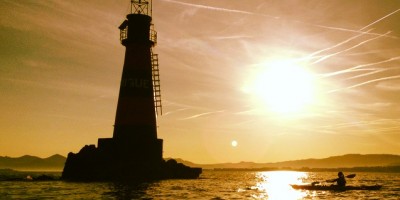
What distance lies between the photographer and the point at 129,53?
4209 centimetres

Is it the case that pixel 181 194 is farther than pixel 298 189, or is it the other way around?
pixel 298 189

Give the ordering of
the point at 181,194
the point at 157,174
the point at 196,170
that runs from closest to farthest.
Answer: the point at 181,194
the point at 157,174
the point at 196,170

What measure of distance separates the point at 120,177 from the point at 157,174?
13.7 feet

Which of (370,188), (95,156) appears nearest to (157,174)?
(95,156)

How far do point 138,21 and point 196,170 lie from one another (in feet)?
66.8

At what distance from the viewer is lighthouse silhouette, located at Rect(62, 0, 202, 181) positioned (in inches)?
1607

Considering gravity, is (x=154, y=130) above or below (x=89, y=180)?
above

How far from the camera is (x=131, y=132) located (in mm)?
40781

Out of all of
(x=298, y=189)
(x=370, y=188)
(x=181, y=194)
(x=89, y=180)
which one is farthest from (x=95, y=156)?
(x=370, y=188)

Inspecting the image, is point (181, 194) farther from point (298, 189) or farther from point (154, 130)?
point (298, 189)

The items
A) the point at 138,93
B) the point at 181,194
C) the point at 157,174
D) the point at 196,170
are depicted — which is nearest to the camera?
the point at 181,194

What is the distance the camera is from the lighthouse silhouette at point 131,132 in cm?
4081

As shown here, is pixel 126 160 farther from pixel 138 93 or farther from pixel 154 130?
pixel 138 93

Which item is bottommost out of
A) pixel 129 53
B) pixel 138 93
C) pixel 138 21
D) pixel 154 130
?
pixel 154 130
